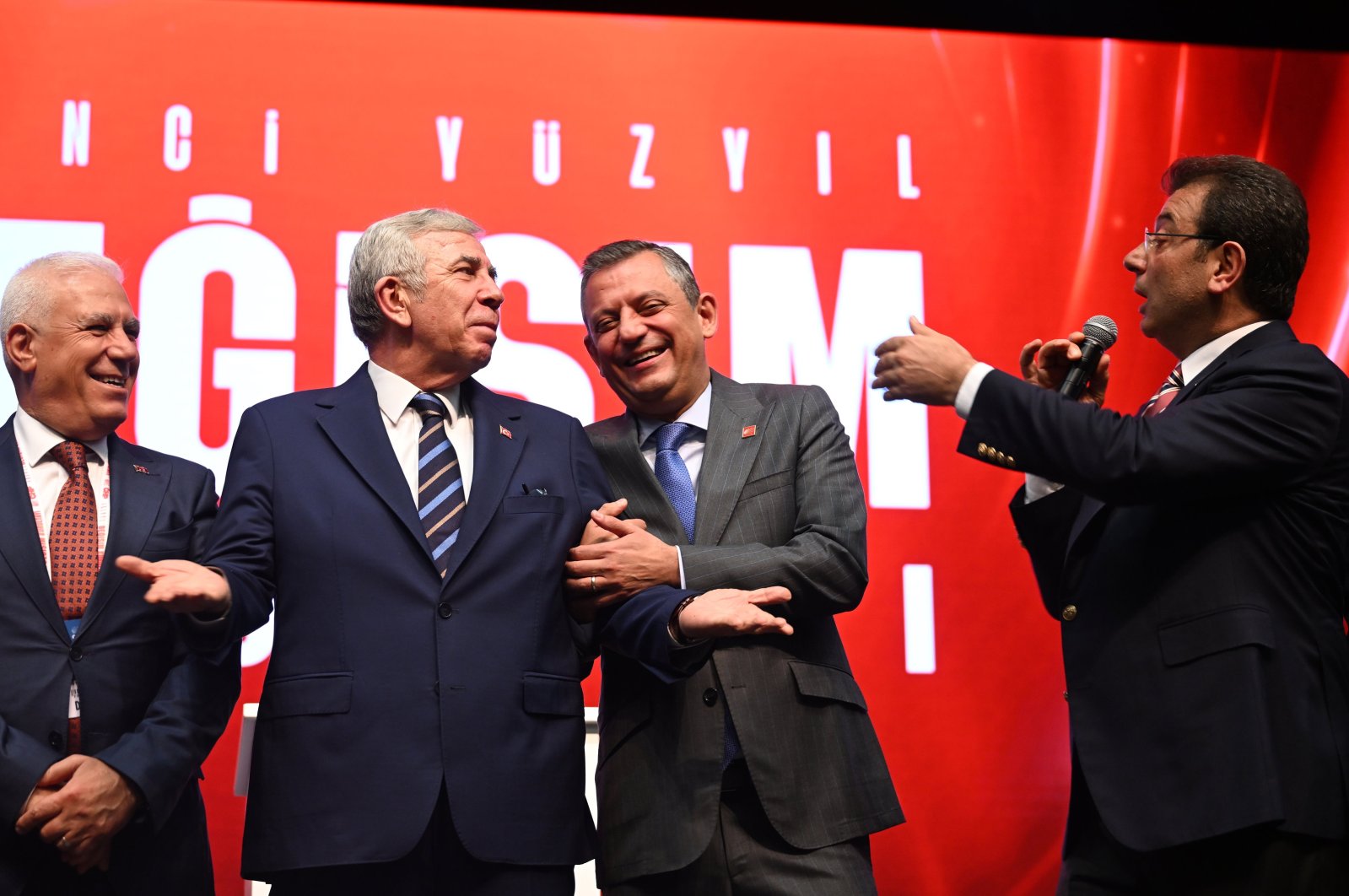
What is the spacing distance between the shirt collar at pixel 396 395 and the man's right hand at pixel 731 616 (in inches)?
26.1

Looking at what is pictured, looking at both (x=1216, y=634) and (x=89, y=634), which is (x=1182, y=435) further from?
(x=89, y=634)

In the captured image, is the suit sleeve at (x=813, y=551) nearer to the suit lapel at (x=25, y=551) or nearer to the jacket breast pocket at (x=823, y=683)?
the jacket breast pocket at (x=823, y=683)

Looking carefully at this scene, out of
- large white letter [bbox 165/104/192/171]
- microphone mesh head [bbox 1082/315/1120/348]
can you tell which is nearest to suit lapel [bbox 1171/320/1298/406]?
microphone mesh head [bbox 1082/315/1120/348]

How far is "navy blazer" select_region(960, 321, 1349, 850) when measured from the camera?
7.42ft

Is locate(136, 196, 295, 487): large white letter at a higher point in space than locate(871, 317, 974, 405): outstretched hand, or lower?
higher

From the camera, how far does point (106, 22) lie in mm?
4039

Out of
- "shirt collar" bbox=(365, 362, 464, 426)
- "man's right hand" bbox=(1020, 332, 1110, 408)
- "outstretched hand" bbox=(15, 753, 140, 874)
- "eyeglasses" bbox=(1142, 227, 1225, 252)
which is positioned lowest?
"outstretched hand" bbox=(15, 753, 140, 874)

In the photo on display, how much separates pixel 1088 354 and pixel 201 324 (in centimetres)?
254

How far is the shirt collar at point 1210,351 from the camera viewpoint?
8.39ft

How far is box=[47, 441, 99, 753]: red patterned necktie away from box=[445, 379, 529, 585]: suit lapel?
73 centimetres

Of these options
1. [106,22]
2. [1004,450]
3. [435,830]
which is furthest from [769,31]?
[435,830]

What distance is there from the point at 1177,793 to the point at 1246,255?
1.03 m

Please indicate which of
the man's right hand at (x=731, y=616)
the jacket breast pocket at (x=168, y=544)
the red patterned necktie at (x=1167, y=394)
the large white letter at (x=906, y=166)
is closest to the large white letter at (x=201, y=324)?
the jacket breast pocket at (x=168, y=544)

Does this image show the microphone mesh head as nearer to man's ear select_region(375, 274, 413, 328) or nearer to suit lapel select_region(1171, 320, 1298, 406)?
suit lapel select_region(1171, 320, 1298, 406)
